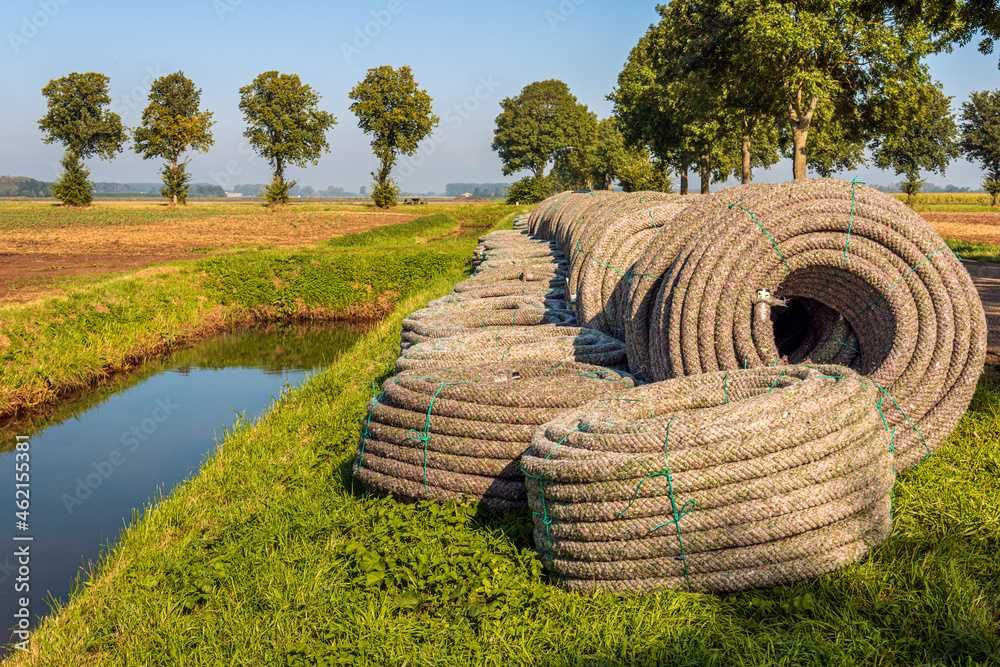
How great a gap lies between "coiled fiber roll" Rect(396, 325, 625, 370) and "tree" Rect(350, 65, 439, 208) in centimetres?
7178

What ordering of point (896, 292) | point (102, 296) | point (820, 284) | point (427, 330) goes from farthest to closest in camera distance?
point (102, 296), point (427, 330), point (820, 284), point (896, 292)

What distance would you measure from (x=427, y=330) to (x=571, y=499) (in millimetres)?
4578

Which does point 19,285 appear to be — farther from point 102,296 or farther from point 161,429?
point 161,429

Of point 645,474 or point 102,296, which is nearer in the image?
point 645,474

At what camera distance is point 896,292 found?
5148mm

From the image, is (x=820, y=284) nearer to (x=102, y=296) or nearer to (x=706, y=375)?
(x=706, y=375)

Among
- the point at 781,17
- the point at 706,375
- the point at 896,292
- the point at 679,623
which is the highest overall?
the point at 781,17

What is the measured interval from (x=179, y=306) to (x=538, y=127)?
78930mm

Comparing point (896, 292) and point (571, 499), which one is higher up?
point (896, 292)

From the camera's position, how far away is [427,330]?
8.29 metres

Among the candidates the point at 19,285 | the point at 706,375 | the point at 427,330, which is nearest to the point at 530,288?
the point at 427,330

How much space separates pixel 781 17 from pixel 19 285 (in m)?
20.4

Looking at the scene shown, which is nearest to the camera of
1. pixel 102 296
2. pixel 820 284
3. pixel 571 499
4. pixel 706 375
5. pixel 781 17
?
pixel 571 499

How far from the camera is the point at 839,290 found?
558cm
